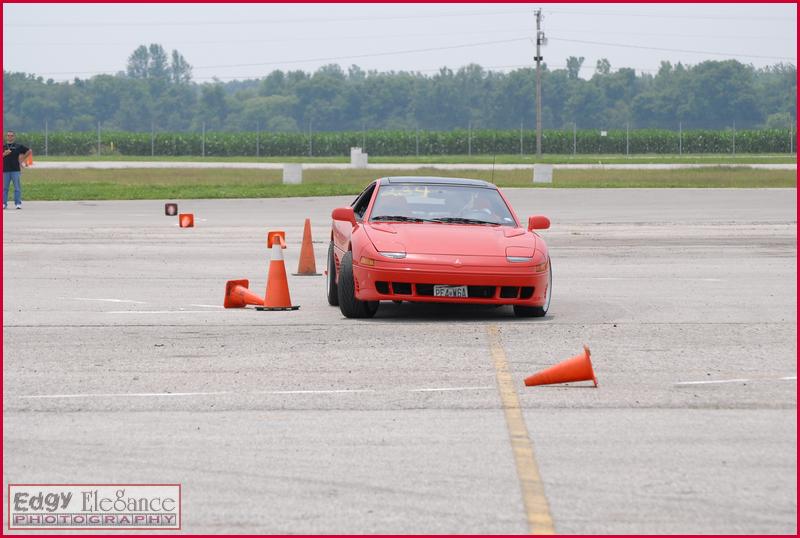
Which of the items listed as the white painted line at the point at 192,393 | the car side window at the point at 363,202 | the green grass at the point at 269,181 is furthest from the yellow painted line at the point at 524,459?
the green grass at the point at 269,181

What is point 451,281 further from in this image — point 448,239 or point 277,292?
point 277,292

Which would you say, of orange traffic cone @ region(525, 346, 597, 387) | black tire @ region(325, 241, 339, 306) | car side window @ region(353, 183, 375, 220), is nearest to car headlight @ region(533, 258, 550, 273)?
black tire @ region(325, 241, 339, 306)

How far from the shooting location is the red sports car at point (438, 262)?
12.5 metres

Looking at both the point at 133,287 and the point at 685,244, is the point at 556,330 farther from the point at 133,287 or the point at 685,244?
the point at 685,244

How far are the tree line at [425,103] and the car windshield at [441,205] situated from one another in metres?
123

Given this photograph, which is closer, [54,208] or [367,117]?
[54,208]

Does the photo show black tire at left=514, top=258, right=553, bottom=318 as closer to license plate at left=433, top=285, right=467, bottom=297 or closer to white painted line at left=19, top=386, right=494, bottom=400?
license plate at left=433, top=285, right=467, bottom=297

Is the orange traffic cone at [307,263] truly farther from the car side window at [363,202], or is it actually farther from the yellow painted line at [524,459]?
the yellow painted line at [524,459]

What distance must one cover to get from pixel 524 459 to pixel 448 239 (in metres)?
6.13

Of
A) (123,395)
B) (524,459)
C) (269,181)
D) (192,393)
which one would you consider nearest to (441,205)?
(192,393)

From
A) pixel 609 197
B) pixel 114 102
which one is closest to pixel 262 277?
pixel 609 197

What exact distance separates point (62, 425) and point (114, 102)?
140 meters

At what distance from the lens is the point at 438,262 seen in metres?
12.5

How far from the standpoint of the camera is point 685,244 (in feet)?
73.1
